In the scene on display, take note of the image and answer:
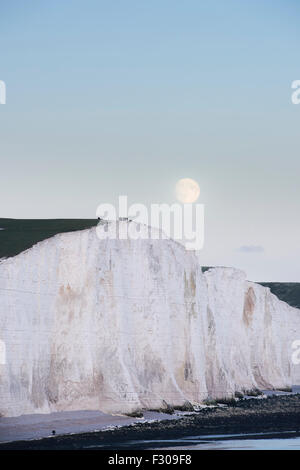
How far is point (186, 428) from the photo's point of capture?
44.2 metres

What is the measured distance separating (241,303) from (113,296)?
29759 millimetres

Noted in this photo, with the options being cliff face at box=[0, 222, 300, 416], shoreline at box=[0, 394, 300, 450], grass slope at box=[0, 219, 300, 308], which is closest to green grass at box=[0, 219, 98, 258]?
grass slope at box=[0, 219, 300, 308]

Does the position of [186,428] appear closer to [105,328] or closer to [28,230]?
[105,328]

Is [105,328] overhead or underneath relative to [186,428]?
overhead

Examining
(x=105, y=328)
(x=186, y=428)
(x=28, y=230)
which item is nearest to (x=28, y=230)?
(x=28, y=230)

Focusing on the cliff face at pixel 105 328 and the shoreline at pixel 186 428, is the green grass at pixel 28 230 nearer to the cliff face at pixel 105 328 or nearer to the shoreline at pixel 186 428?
the cliff face at pixel 105 328

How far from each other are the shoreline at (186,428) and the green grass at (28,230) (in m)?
9.12

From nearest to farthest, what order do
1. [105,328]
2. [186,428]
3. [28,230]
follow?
1. [186,428]
2. [105,328]
3. [28,230]

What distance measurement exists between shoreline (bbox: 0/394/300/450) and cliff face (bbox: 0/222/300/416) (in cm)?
283

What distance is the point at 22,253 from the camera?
46.4 m

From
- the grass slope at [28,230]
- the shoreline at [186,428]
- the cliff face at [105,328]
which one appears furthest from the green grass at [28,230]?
the shoreline at [186,428]

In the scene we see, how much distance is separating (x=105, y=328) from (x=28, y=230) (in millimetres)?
6761
